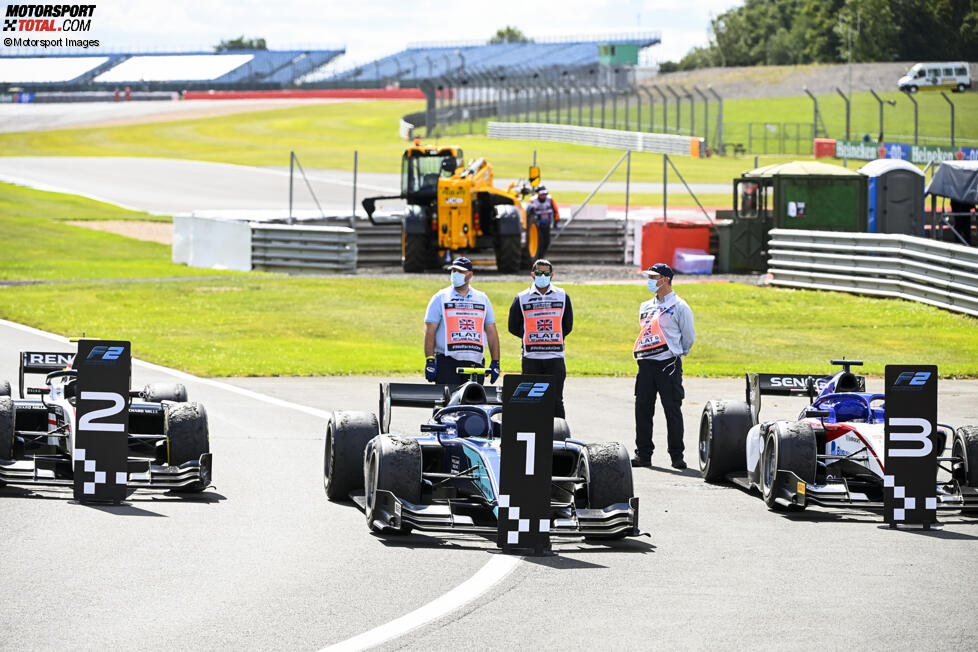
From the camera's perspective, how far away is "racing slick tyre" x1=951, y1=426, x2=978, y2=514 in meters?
11.7

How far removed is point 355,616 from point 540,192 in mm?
29093

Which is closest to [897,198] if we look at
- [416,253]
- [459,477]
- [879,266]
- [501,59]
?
[879,266]

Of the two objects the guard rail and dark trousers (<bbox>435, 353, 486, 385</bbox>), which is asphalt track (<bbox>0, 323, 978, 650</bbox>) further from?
the guard rail

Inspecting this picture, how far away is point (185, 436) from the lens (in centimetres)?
1209

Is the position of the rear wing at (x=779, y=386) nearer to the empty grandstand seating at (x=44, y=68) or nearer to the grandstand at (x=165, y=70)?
the grandstand at (x=165, y=70)

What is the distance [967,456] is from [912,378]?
994 mm

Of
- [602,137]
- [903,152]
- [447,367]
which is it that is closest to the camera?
[447,367]

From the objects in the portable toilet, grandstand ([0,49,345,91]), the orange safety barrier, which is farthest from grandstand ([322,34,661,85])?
the portable toilet

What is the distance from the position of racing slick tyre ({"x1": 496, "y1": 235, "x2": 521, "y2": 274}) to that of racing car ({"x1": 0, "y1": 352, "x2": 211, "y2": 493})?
22287mm

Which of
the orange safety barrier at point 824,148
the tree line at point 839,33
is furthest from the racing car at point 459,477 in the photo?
the tree line at point 839,33

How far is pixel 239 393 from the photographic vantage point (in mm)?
18875

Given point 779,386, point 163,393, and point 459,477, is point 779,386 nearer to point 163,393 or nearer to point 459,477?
point 459,477

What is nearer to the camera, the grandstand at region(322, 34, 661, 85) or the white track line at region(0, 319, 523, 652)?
the white track line at region(0, 319, 523, 652)

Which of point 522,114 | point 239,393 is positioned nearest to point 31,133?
point 522,114
